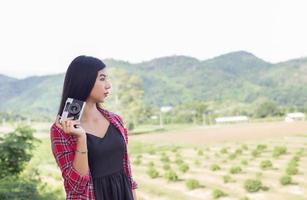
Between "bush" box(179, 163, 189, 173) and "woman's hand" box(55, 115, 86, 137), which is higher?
"woman's hand" box(55, 115, 86, 137)

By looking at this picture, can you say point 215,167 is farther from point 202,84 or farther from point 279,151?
point 202,84

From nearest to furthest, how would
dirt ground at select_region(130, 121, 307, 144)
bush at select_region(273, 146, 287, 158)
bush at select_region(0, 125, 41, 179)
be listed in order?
bush at select_region(0, 125, 41, 179) → bush at select_region(273, 146, 287, 158) → dirt ground at select_region(130, 121, 307, 144)

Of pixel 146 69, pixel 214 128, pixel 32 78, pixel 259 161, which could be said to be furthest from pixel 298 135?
pixel 32 78

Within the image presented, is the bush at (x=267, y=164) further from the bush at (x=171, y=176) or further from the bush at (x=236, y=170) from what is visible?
the bush at (x=171, y=176)

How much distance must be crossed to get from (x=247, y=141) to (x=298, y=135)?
1.86 feet

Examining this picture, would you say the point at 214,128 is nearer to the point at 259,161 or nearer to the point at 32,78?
the point at 259,161

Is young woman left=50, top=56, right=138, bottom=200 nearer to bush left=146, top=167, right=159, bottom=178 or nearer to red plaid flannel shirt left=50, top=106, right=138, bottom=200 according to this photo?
red plaid flannel shirt left=50, top=106, right=138, bottom=200

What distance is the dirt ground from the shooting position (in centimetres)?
461

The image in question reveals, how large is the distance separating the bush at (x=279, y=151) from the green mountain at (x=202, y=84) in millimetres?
704

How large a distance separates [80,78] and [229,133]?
4.36m

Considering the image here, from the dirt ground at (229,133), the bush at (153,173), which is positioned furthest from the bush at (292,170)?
the bush at (153,173)

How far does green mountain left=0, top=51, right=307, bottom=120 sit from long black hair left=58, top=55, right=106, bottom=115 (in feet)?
9.39

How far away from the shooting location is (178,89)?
1020cm

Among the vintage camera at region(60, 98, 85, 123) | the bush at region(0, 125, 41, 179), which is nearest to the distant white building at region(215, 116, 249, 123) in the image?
the bush at region(0, 125, 41, 179)
